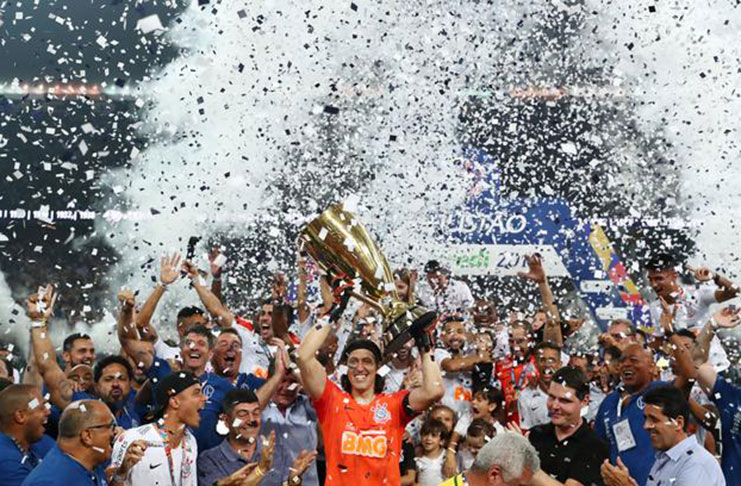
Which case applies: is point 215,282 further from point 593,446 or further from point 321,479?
point 593,446

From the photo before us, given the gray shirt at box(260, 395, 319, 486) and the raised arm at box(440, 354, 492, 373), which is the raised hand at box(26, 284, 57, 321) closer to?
the gray shirt at box(260, 395, 319, 486)

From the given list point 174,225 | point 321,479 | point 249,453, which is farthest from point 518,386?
point 174,225

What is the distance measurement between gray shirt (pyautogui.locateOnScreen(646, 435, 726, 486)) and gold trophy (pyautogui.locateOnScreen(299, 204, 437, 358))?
127 centimetres

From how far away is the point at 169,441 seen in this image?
4.91m

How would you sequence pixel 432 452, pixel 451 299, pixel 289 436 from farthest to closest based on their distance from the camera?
pixel 451 299 < pixel 432 452 < pixel 289 436

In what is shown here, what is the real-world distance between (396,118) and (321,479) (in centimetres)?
806

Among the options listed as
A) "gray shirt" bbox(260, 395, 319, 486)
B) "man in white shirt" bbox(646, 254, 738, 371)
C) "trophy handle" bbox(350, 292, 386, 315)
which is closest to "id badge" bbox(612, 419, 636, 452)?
"man in white shirt" bbox(646, 254, 738, 371)

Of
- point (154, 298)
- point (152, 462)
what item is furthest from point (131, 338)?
point (152, 462)

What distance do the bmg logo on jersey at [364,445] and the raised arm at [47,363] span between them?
171 cm

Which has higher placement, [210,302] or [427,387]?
[210,302]

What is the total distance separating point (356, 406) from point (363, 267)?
0.74m

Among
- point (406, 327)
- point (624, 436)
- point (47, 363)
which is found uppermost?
point (47, 363)

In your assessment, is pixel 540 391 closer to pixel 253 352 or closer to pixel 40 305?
pixel 253 352

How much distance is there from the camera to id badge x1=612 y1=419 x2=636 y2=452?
5473 mm
